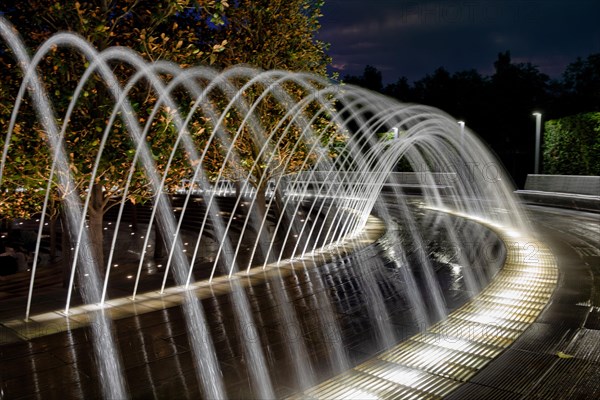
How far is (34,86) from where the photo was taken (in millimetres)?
8617

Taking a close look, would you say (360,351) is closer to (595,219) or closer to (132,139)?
(132,139)

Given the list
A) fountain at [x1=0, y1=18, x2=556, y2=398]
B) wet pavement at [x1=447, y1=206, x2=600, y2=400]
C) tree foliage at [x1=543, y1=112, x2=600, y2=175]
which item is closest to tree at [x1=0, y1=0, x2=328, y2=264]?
fountain at [x1=0, y1=18, x2=556, y2=398]

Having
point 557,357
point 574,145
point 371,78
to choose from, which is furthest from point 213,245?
point 371,78

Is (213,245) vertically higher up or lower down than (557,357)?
lower down

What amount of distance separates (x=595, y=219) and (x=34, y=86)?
67.5 feet

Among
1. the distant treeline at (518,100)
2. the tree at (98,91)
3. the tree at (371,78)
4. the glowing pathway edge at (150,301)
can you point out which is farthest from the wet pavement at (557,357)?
the tree at (371,78)

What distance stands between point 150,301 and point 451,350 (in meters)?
4.87

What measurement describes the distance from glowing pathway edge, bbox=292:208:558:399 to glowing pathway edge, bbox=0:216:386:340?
382 centimetres

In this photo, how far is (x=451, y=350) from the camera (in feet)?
19.9

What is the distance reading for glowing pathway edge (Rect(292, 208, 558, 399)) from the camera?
507 cm

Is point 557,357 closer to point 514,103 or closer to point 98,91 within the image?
point 98,91

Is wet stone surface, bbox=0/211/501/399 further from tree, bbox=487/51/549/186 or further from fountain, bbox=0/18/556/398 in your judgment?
tree, bbox=487/51/549/186

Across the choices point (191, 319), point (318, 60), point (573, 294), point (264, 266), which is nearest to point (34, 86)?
point (191, 319)

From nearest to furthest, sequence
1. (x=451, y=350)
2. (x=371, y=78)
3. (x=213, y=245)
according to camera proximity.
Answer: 1. (x=451, y=350)
2. (x=213, y=245)
3. (x=371, y=78)
